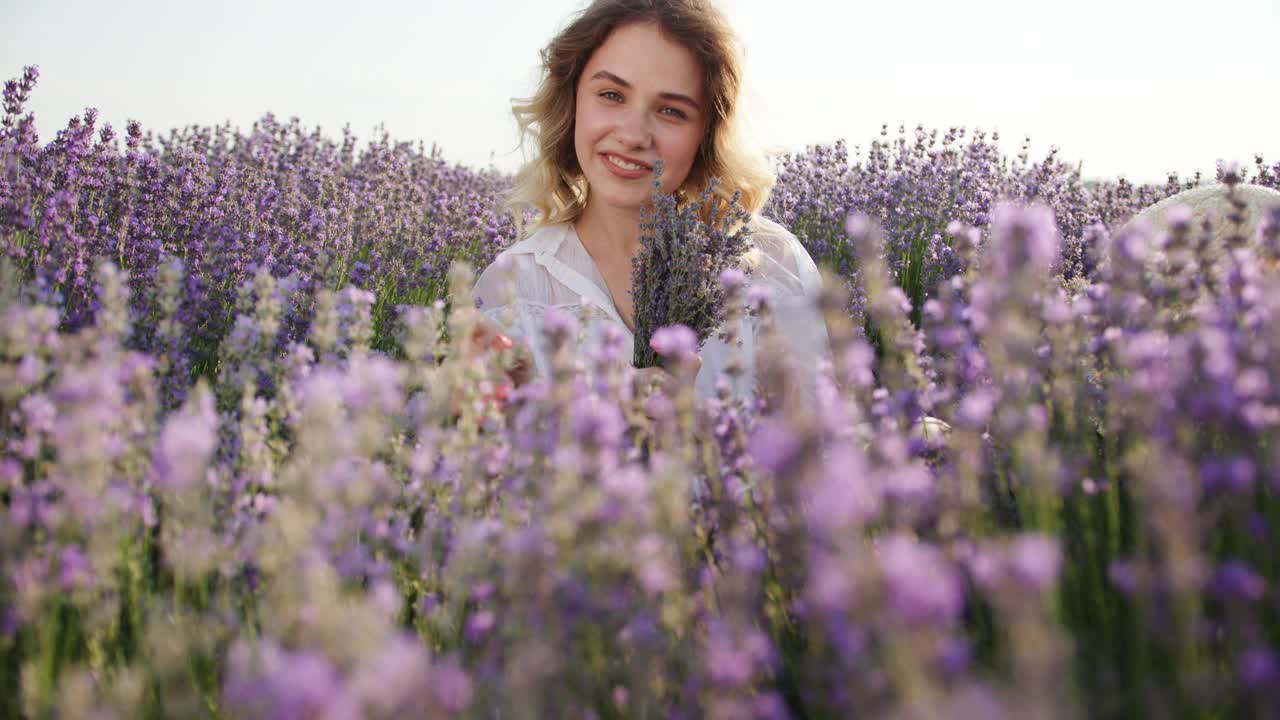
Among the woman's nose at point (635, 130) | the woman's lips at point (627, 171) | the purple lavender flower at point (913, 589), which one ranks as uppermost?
the woman's nose at point (635, 130)

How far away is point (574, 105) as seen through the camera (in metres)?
4.31

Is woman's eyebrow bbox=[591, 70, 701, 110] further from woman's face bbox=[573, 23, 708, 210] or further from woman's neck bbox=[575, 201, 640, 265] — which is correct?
woman's neck bbox=[575, 201, 640, 265]

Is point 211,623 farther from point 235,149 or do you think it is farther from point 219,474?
point 235,149

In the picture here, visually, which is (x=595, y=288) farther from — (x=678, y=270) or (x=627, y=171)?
(x=678, y=270)

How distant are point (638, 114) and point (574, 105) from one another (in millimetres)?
781

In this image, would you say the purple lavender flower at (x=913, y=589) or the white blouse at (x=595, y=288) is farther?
the white blouse at (x=595, y=288)

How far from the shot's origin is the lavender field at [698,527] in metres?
0.88

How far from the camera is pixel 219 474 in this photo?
1.71m

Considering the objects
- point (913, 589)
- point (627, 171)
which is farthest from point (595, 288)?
point (913, 589)

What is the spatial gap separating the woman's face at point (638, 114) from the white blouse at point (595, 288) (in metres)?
0.35

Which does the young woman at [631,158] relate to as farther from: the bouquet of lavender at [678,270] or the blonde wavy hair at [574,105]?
the bouquet of lavender at [678,270]

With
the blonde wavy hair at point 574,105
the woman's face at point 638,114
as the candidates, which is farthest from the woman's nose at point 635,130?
Result: the blonde wavy hair at point 574,105

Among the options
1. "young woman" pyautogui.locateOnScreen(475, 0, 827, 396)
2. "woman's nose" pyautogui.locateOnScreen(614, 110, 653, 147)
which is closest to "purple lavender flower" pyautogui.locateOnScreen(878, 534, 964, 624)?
"young woman" pyautogui.locateOnScreen(475, 0, 827, 396)

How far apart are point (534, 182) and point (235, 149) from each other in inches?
160
